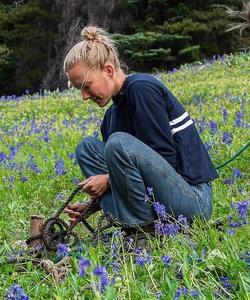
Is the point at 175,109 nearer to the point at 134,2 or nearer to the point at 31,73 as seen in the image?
the point at 134,2

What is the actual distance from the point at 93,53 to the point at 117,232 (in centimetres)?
102

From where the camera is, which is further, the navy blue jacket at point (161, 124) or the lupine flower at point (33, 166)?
the lupine flower at point (33, 166)

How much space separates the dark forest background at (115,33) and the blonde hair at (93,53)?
1540 centimetres

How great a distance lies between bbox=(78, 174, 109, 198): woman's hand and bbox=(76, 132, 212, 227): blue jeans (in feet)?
0.20

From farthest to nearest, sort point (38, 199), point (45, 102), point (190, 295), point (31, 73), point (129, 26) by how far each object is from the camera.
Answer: point (31, 73), point (129, 26), point (45, 102), point (38, 199), point (190, 295)

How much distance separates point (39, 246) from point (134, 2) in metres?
17.8

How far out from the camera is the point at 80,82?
12.0ft

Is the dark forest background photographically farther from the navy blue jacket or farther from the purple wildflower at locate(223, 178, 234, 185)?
the navy blue jacket

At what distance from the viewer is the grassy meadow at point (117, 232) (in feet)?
8.95

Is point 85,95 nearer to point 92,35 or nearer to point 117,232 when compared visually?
point 92,35

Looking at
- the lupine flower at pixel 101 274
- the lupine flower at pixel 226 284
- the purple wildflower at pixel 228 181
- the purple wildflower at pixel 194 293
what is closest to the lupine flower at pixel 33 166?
the purple wildflower at pixel 228 181

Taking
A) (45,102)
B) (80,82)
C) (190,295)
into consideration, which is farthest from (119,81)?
(45,102)

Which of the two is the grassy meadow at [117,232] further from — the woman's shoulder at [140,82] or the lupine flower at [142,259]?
the woman's shoulder at [140,82]

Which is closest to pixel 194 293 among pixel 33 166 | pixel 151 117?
pixel 151 117
